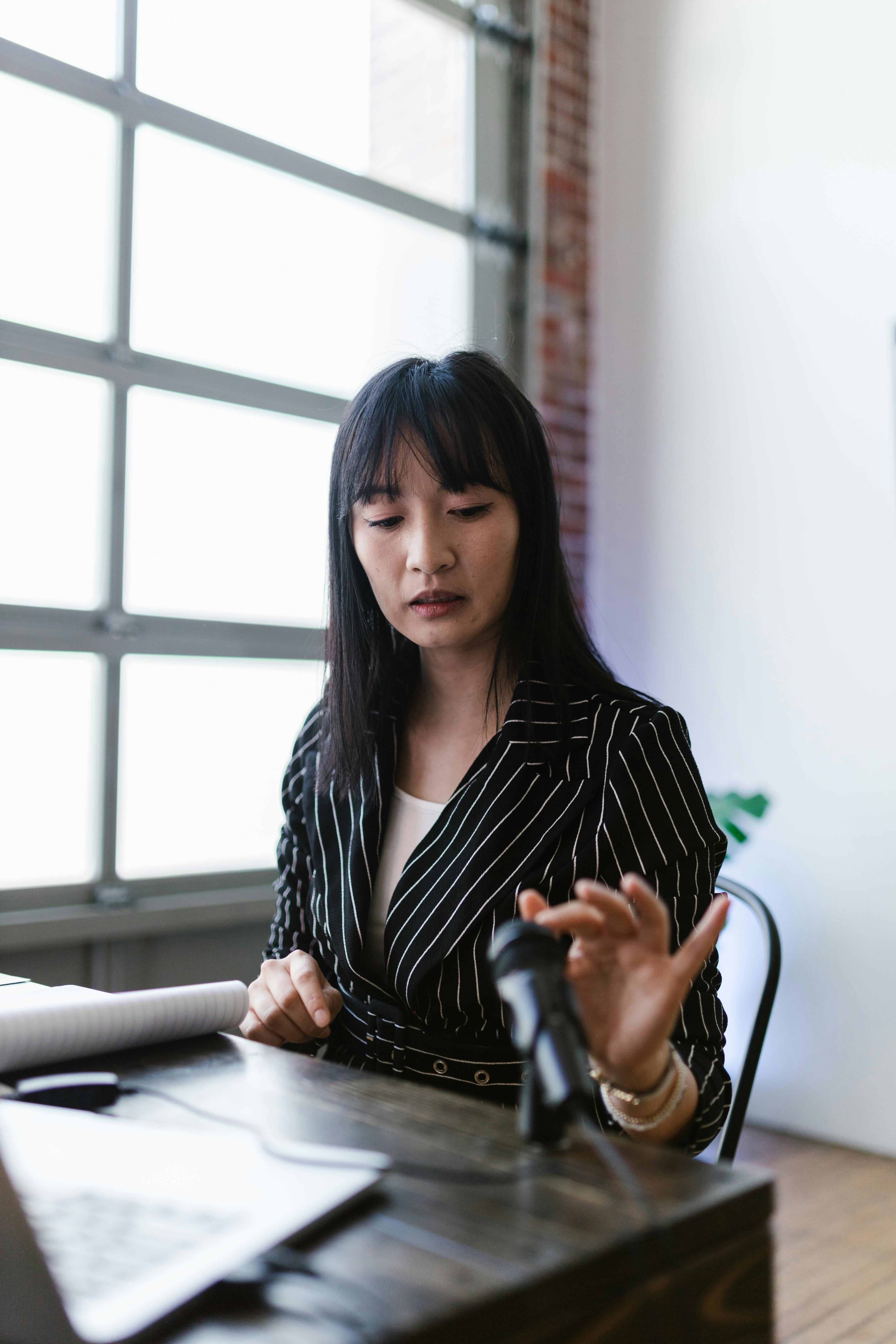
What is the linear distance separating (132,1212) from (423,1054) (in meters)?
0.63

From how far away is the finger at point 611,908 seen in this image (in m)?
0.73

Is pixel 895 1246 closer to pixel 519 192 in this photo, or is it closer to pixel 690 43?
pixel 519 192

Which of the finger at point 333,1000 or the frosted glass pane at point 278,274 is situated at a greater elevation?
the frosted glass pane at point 278,274

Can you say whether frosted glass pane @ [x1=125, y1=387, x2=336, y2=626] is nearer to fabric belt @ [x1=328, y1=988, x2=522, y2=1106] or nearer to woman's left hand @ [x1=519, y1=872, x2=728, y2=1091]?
fabric belt @ [x1=328, y1=988, x2=522, y2=1106]

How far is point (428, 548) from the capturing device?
1234mm

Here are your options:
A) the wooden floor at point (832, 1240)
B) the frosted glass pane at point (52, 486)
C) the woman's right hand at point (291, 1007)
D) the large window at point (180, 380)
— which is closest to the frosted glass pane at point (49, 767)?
the large window at point (180, 380)

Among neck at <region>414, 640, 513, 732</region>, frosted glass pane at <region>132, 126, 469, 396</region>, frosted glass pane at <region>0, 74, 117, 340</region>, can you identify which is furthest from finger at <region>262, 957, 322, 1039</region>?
frosted glass pane at <region>0, 74, 117, 340</region>

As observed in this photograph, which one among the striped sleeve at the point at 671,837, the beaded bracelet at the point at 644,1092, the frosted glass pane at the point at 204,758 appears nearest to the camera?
the beaded bracelet at the point at 644,1092

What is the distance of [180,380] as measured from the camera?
2.64m

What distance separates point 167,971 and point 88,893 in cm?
26

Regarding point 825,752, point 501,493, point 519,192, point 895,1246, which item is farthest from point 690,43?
→ point 895,1246

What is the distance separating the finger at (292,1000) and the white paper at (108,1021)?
0.56ft

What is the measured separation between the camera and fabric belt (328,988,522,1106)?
1.18m

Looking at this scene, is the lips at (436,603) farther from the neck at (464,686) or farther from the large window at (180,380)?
the large window at (180,380)
